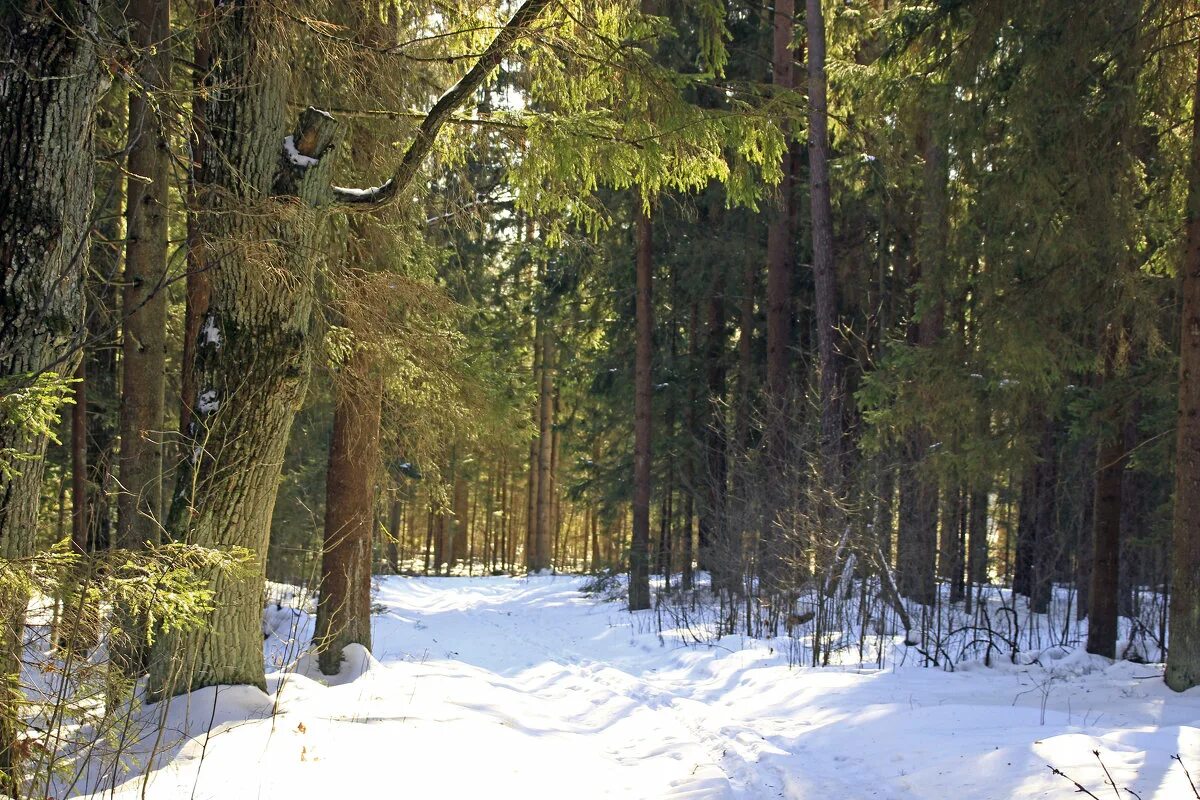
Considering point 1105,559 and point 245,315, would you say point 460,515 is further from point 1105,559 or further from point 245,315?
point 245,315

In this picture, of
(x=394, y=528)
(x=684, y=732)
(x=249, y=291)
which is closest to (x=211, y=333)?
(x=249, y=291)

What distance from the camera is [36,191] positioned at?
4.60 metres

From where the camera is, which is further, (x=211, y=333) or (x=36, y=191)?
(x=211, y=333)

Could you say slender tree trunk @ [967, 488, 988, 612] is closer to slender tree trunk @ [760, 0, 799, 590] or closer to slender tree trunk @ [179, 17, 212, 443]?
slender tree trunk @ [760, 0, 799, 590]

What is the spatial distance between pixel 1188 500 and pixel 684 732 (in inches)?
197

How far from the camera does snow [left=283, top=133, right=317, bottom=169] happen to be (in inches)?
235

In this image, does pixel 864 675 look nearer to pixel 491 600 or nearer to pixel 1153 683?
pixel 1153 683

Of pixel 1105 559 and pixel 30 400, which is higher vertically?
pixel 30 400

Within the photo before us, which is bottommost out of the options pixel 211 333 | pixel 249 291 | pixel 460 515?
pixel 460 515

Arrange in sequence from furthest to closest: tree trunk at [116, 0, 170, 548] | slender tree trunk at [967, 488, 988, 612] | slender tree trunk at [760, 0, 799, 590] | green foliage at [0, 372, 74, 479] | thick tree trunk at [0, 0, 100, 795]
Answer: slender tree trunk at [760, 0, 799, 590], slender tree trunk at [967, 488, 988, 612], tree trunk at [116, 0, 170, 548], thick tree trunk at [0, 0, 100, 795], green foliage at [0, 372, 74, 479]

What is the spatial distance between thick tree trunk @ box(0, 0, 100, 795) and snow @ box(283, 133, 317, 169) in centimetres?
137

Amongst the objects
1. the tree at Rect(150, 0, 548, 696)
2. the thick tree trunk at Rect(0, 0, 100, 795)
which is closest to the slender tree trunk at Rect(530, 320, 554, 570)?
the tree at Rect(150, 0, 548, 696)

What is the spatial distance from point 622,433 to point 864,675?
46.0 feet

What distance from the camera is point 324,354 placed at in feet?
24.7
